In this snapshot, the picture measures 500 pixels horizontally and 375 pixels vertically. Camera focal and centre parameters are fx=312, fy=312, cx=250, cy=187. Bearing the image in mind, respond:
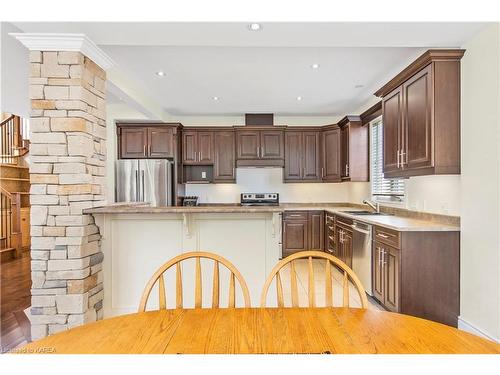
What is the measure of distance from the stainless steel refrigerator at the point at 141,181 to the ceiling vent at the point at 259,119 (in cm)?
178

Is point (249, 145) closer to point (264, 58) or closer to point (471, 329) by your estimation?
point (264, 58)

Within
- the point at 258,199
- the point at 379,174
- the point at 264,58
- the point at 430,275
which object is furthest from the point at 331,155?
the point at 430,275

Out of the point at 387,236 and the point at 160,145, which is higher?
the point at 160,145

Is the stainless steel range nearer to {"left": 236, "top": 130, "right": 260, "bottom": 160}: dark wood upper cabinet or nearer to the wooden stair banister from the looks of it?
{"left": 236, "top": 130, "right": 260, "bottom": 160}: dark wood upper cabinet

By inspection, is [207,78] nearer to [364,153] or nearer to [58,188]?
[58,188]

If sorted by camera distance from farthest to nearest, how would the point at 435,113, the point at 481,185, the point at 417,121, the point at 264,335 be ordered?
the point at 417,121
the point at 435,113
the point at 481,185
the point at 264,335

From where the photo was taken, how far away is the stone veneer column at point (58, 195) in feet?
8.18

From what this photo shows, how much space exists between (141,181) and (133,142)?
0.77 m

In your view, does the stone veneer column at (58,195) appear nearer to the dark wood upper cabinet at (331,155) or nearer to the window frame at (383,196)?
the window frame at (383,196)

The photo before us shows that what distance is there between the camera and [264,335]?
1117mm

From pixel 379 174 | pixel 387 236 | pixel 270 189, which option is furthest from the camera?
pixel 270 189

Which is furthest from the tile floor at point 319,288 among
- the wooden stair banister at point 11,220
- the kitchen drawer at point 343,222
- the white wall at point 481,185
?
the wooden stair banister at point 11,220

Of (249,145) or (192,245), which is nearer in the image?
(192,245)

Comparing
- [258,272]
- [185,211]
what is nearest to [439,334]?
[258,272]
